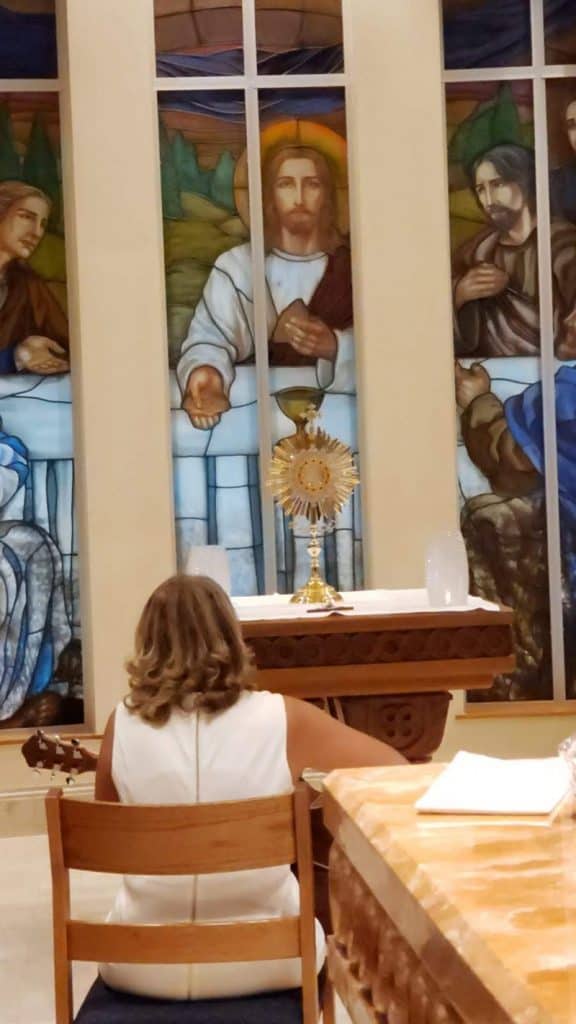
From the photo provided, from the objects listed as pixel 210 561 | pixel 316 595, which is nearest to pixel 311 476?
pixel 316 595

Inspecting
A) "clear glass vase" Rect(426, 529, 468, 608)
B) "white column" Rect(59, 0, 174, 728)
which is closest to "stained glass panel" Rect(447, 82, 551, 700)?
"white column" Rect(59, 0, 174, 728)

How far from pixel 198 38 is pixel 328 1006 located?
6.41 m

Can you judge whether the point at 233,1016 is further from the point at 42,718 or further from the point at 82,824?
the point at 42,718

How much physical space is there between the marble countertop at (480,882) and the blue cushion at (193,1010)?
879 millimetres

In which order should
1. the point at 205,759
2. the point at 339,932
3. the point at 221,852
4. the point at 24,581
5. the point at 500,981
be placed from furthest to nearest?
the point at 24,581
the point at 205,759
the point at 221,852
the point at 339,932
the point at 500,981

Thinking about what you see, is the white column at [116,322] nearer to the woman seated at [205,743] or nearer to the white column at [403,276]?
the white column at [403,276]

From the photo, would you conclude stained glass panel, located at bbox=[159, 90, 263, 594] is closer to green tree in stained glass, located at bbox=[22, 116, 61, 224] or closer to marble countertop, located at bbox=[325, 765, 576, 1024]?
green tree in stained glass, located at bbox=[22, 116, 61, 224]

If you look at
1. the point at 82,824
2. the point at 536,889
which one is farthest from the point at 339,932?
the point at 82,824

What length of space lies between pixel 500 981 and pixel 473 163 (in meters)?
7.92

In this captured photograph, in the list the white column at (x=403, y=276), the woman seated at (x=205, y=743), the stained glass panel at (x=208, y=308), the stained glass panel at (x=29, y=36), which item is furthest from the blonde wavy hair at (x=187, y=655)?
the stained glass panel at (x=29, y=36)

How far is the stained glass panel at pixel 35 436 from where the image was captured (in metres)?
8.37

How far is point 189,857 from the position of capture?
260cm

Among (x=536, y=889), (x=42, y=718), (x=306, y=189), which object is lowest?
(x=42, y=718)

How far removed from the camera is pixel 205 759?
3.08 metres
